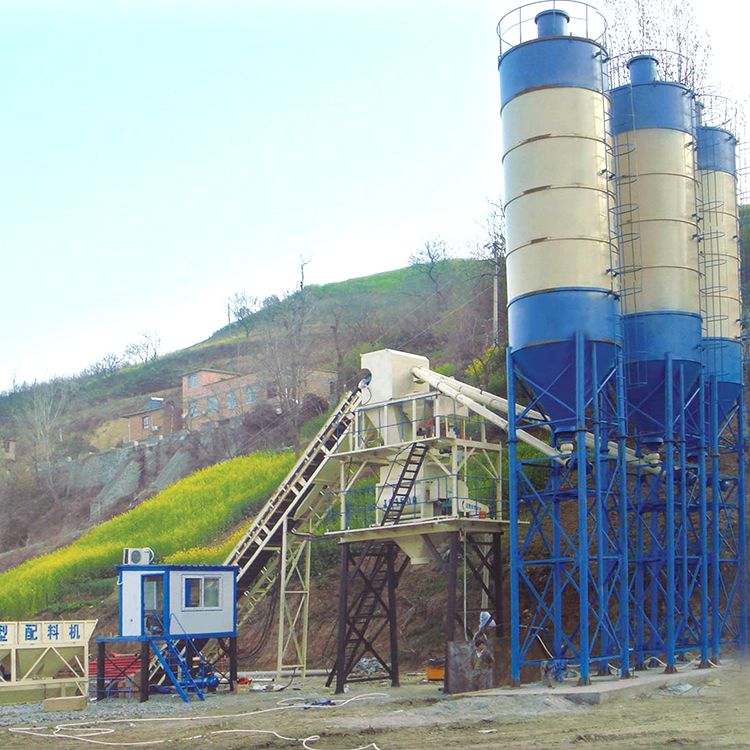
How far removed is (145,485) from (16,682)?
164 feet

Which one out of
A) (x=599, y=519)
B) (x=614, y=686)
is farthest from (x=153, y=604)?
(x=614, y=686)

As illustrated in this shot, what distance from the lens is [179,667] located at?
28.3 meters

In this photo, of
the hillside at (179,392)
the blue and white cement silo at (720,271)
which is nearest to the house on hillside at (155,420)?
the hillside at (179,392)

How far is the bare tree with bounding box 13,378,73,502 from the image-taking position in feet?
Answer: 276

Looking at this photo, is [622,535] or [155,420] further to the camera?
[155,420]

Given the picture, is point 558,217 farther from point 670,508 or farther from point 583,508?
point 670,508

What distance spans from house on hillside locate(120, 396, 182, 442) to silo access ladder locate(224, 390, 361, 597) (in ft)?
196

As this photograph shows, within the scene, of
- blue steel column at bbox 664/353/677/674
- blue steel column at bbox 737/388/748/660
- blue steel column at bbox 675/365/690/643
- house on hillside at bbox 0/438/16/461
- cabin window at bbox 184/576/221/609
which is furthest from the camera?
house on hillside at bbox 0/438/16/461

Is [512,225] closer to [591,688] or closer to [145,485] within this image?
[591,688]

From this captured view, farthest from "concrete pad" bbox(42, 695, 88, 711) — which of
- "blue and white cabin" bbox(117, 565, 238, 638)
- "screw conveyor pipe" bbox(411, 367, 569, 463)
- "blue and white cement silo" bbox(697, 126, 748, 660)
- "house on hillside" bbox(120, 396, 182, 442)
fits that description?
"house on hillside" bbox(120, 396, 182, 442)

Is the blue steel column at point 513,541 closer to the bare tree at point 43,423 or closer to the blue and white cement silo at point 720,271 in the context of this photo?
the blue and white cement silo at point 720,271

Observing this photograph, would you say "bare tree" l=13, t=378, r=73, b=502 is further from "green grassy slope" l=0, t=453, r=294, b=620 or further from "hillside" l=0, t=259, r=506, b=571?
"green grassy slope" l=0, t=453, r=294, b=620

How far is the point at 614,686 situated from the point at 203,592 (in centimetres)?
1182

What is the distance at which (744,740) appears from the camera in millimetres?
14531
